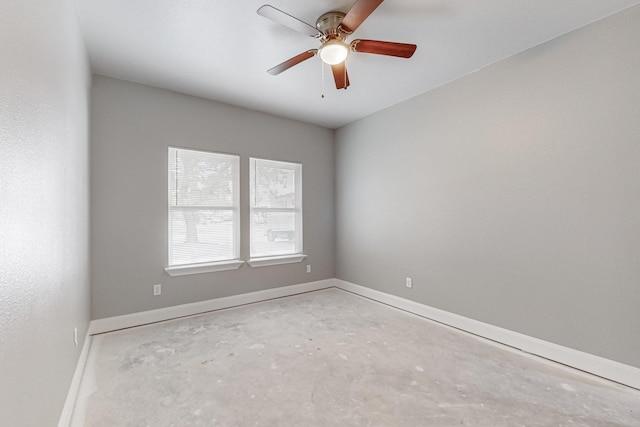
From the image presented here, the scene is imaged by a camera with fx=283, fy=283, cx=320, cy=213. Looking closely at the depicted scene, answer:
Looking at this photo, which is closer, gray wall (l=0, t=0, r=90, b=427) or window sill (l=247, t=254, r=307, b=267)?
gray wall (l=0, t=0, r=90, b=427)

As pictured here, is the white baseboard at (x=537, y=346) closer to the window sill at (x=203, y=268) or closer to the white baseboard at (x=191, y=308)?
the white baseboard at (x=191, y=308)

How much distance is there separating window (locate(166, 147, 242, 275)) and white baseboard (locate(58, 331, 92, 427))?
Result: 1.10 metres

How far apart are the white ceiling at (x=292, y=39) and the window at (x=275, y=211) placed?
1.15 meters

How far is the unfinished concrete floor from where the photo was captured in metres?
1.73

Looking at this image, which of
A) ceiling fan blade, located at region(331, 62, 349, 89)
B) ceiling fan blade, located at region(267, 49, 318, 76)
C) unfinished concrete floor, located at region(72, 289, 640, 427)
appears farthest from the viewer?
ceiling fan blade, located at region(331, 62, 349, 89)

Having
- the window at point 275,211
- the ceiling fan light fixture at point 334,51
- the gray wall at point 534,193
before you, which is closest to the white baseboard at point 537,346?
the gray wall at point 534,193

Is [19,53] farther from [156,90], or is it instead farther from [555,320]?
[555,320]

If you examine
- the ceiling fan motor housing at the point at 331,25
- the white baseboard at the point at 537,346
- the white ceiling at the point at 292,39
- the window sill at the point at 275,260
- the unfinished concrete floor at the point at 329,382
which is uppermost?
the white ceiling at the point at 292,39

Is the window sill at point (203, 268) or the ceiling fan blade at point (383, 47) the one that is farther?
the window sill at point (203, 268)

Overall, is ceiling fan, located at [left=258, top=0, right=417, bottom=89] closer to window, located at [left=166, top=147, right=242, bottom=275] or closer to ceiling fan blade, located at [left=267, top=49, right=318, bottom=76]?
ceiling fan blade, located at [left=267, top=49, right=318, bottom=76]

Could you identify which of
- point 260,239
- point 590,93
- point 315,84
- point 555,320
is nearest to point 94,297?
point 260,239

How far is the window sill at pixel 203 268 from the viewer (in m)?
3.34

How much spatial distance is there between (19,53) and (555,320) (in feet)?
12.0

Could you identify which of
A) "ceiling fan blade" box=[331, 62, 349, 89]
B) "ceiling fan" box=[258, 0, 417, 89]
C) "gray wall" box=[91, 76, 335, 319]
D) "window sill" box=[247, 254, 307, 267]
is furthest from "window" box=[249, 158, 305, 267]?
"ceiling fan" box=[258, 0, 417, 89]
